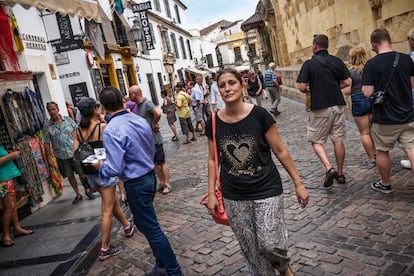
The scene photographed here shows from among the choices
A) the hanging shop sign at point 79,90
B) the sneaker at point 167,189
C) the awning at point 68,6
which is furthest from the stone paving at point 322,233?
the hanging shop sign at point 79,90

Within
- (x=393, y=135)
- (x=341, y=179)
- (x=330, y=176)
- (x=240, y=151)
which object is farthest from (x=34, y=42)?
(x=393, y=135)

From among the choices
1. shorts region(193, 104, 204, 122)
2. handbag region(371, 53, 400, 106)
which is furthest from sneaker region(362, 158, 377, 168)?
shorts region(193, 104, 204, 122)

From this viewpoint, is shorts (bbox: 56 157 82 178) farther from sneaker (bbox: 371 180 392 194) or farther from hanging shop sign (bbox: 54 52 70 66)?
hanging shop sign (bbox: 54 52 70 66)

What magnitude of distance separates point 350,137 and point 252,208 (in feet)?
17.1

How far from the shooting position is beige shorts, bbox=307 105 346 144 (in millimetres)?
4824

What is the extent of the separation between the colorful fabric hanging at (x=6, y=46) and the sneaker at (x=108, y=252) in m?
→ 4.17

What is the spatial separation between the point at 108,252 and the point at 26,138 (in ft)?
11.2

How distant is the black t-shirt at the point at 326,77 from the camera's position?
15.6 ft

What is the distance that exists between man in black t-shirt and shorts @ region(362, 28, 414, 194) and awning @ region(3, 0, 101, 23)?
379 cm

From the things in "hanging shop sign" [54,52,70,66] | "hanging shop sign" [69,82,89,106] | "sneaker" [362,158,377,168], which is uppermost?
"hanging shop sign" [54,52,70,66]

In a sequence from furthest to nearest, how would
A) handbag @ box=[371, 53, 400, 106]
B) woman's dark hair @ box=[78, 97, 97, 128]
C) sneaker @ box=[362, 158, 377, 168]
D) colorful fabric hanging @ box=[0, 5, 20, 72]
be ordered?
colorful fabric hanging @ box=[0, 5, 20, 72] < sneaker @ box=[362, 158, 377, 168] < woman's dark hair @ box=[78, 97, 97, 128] < handbag @ box=[371, 53, 400, 106]

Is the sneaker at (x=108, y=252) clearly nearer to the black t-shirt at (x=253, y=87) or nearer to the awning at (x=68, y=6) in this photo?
the awning at (x=68, y=6)

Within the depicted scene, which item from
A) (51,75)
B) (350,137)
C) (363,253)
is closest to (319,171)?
(350,137)

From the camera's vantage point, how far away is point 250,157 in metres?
2.49
